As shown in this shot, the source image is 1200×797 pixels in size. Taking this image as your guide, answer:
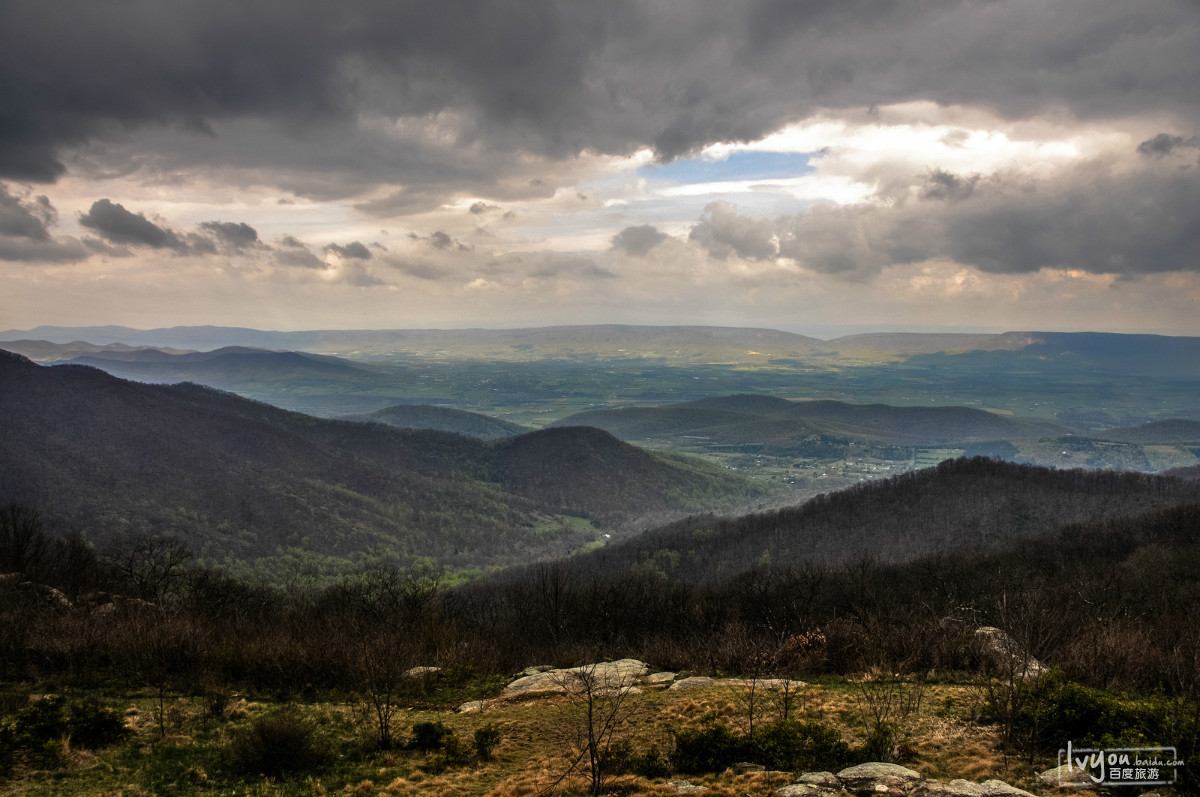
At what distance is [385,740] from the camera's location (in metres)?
20.7

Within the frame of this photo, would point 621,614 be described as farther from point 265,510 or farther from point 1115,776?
point 265,510

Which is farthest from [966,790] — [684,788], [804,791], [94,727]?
[94,727]

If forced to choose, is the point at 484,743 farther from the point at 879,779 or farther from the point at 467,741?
the point at 879,779

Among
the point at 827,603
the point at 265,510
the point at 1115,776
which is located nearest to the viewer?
the point at 1115,776

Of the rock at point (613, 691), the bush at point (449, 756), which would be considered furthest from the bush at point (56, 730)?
the rock at point (613, 691)

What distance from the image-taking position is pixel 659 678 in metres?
28.8

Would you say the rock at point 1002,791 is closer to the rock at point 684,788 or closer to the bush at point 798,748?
the bush at point 798,748

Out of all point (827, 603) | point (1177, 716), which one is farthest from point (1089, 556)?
point (1177, 716)

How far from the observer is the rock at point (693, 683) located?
1046 inches

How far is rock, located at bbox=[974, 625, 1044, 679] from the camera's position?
79.4 ft

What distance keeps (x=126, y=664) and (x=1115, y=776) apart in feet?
124

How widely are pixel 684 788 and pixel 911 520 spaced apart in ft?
455

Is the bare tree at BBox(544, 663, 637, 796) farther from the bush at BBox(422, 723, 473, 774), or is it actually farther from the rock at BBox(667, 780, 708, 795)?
the bush at BBox(422, 723, 473, 774)

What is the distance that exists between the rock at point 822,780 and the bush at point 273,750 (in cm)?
1473
